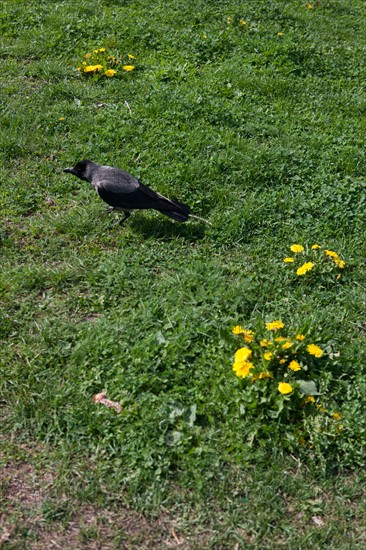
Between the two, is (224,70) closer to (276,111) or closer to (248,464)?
(276,111)

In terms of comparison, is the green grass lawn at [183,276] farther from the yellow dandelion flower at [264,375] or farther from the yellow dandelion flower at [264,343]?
the yellow dandelion flower at [264,343]

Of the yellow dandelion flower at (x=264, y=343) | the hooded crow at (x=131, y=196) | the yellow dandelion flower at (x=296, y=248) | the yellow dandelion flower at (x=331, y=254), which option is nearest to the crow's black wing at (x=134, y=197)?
the hooded crow at (x=131, y=196)

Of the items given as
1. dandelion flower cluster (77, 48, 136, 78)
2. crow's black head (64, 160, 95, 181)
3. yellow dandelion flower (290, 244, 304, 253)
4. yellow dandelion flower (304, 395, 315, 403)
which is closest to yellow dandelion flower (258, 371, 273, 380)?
yellow dandelion flower (304, 395, 315, 403)

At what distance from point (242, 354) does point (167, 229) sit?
69.8 inches

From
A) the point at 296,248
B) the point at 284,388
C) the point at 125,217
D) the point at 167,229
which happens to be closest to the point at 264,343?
the point at 284,388

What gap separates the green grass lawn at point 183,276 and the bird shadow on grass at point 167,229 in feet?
0.08

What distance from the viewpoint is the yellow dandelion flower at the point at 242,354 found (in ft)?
13.2

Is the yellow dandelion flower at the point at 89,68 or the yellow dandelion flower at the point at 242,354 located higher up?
the yellow dandelion flower at the point at 89,68

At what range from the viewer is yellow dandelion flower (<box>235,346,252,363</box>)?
404cm

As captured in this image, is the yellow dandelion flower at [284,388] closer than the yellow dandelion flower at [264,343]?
Yes

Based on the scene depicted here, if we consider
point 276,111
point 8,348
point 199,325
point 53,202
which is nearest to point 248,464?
point 199,325

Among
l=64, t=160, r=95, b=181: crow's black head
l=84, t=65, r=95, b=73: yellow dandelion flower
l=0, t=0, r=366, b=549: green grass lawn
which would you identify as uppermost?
l=84, t=65, r=95, b=73: yellow dandelion flower

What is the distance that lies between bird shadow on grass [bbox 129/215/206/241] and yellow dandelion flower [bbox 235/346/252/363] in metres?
1.61

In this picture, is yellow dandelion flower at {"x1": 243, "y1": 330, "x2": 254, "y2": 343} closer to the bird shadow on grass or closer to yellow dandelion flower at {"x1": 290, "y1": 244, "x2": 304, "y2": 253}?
yellow dandelion flower at {"x1": 290, "y1": 244, "x2": 304, "y2": 253}
